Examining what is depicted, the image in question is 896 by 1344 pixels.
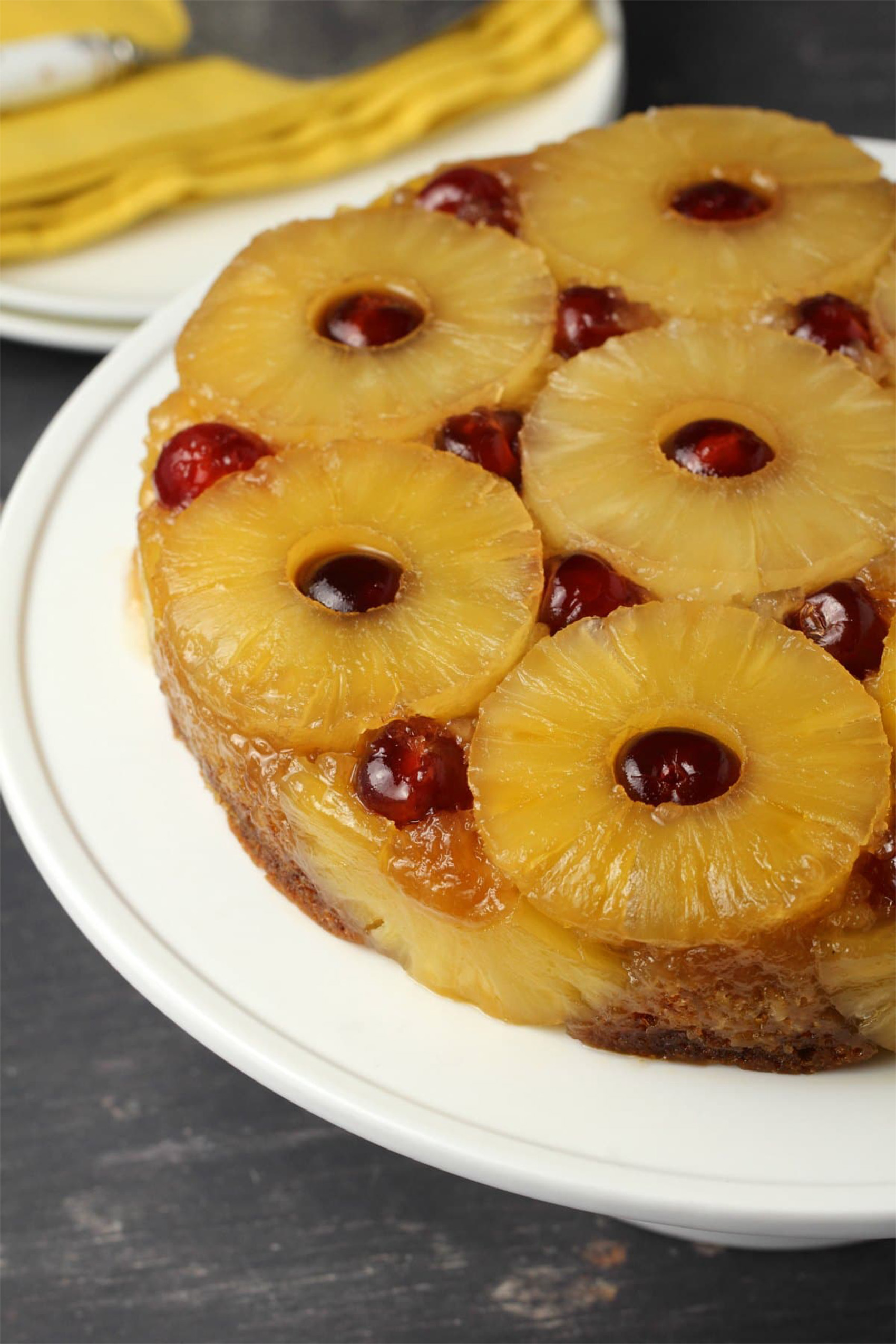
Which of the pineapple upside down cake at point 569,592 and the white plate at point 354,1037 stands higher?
the pineapple upside down cake at point 569,592

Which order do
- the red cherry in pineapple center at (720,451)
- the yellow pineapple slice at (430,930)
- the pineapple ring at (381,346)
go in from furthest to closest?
the pineapple ring at (381,346)
the red cherry in pineapple center at (720,451)
the yellow pineapple slice at (430,930)

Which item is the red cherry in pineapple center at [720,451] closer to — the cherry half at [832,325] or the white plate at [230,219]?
the cherry half at [832,325]

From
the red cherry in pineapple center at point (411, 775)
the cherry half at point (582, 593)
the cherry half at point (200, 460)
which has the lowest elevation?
the red cherry in pineapple center at point (411, 775)

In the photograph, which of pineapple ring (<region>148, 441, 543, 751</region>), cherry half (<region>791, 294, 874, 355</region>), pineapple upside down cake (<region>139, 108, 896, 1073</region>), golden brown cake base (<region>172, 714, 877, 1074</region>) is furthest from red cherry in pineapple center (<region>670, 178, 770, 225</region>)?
golden brown cake base (<region>172, 714, 877, 1074</region>)

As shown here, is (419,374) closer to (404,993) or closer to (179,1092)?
(404,993)

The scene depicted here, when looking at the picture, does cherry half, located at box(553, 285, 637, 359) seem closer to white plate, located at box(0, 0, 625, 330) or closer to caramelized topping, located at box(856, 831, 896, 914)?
caramelized topping, located at box(856, 831, 896, 914)

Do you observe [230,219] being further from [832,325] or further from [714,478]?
[714,478]

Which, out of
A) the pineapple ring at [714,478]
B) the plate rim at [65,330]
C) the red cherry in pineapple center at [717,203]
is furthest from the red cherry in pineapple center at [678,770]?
the plate rim at [65,330]
